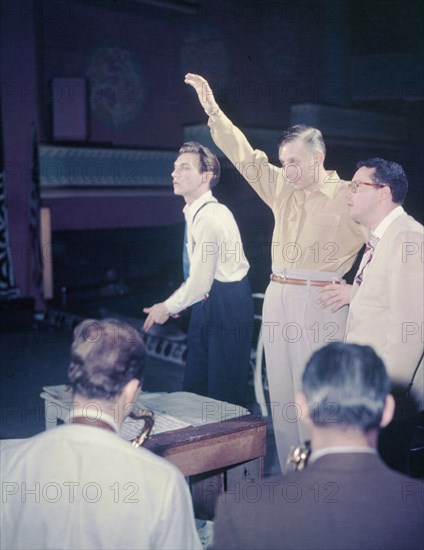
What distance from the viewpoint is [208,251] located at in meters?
2.96

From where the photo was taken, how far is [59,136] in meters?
7.87

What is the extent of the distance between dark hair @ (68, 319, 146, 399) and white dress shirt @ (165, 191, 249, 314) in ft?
4.63

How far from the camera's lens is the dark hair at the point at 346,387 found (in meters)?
1.25

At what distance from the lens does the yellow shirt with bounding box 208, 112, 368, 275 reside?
2818 mm

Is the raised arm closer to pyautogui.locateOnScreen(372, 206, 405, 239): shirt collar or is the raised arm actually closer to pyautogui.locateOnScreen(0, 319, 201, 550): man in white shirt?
pyautogui.locateOnScreen(372, 206, 405, 239): shirt collar

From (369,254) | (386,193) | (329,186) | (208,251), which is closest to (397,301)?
(369,254)

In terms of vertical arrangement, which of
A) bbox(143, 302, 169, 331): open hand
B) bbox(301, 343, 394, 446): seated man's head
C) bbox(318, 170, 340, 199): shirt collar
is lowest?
bbox(143, 302, 169, 331): open hand

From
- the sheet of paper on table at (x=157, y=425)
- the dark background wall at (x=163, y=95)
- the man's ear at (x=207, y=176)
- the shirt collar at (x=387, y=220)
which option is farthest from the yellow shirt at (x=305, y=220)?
the dark background wall at (x=163, y=95)

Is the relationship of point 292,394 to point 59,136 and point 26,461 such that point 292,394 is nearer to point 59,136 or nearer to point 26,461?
point 26,461

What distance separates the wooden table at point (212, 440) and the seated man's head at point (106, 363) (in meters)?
0.68

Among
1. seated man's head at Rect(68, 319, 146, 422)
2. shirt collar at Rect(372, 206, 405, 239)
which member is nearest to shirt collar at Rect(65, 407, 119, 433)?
seated man's head at Rect(68, 319, 146, 422)

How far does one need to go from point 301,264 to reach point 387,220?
0.61m

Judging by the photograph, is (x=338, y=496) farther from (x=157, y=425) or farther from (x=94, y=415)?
(x=157, y=425)

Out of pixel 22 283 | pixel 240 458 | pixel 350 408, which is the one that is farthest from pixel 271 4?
pixel 350 408
